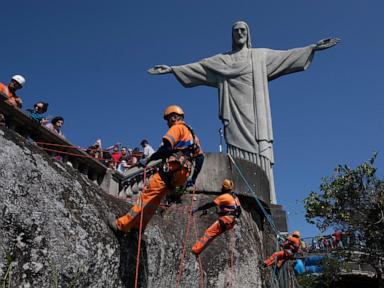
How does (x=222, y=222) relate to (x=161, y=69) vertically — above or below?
below

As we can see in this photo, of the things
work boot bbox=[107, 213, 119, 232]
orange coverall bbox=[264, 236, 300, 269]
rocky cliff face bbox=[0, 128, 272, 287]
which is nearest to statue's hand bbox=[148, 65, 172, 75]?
orange coverall bbox=[264, 236, 300, 269]

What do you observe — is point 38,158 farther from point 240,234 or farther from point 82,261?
point 240,234

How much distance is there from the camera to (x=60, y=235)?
3482mm

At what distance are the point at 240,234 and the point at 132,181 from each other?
2.32 metres

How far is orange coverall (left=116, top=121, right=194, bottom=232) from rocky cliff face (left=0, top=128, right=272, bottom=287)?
0.19 metres

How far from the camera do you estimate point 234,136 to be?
1583 cm

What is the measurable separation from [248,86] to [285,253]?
26.7 ft

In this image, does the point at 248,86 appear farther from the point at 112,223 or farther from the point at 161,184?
the point at 112,223

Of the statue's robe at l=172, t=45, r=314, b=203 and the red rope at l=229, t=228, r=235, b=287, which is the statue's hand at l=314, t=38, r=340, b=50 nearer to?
the statue's robe at l=172, t=45, r=314, b=203

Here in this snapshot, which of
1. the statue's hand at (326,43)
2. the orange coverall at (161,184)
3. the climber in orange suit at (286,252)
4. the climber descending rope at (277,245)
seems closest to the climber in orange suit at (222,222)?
the climber descending rope at (277,245)

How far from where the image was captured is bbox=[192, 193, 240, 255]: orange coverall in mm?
6691

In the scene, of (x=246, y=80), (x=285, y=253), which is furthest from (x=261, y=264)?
(x=246, y=80)

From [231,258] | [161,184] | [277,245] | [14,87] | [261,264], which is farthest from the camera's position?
[277,245]

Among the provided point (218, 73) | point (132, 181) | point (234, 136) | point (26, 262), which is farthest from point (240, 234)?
point (218, 73)
